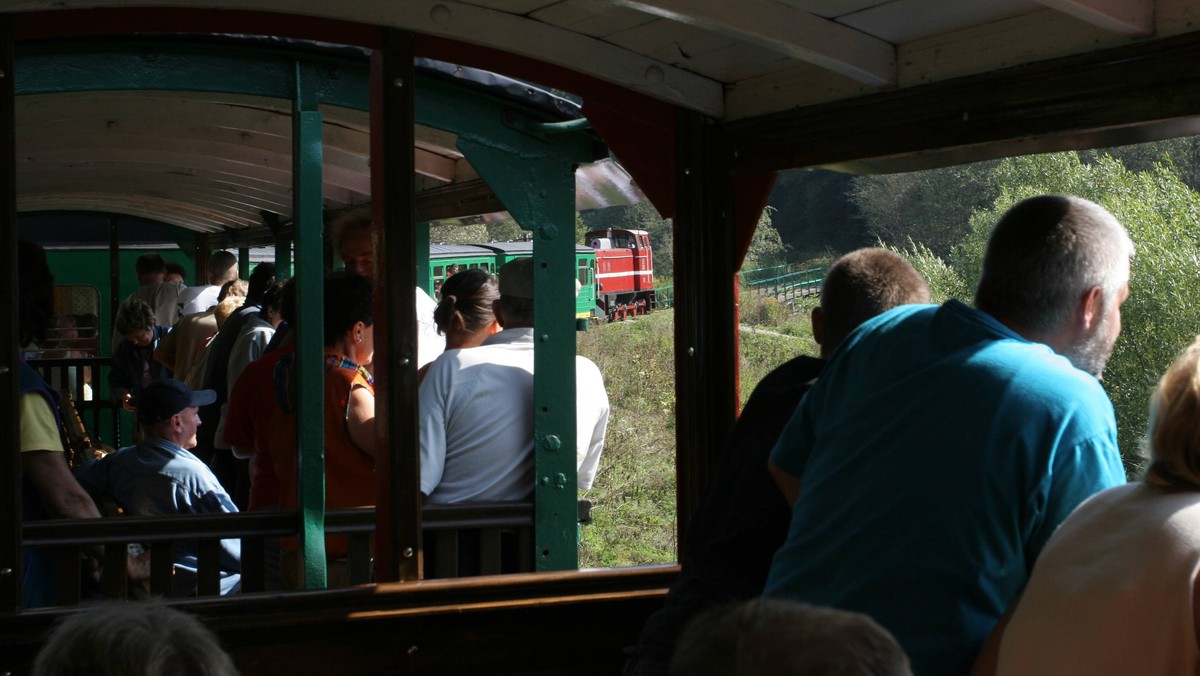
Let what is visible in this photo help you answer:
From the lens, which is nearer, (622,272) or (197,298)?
(197,298)

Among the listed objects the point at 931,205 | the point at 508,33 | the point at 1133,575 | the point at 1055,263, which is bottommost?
the point at 1133,575

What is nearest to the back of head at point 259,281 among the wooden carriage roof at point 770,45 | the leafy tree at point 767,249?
the wooden carriage roof at point 770,45

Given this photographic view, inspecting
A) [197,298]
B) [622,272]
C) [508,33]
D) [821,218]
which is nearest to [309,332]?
[508,33]

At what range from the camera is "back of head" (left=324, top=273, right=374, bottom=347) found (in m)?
4.00

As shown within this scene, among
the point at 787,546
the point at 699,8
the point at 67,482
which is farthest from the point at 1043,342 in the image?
the point at 67,482

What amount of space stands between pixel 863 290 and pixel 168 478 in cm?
269

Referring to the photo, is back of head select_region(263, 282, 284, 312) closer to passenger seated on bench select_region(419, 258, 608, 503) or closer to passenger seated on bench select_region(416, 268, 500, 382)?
passenger seated on bench select_region(416, 268, 500, 382)

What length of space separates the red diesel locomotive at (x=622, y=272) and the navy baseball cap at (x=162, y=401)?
28.2 meters

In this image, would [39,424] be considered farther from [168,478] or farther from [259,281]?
[259,281]

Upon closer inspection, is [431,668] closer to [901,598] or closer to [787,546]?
[787,546]

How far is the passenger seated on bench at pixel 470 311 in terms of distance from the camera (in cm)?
414

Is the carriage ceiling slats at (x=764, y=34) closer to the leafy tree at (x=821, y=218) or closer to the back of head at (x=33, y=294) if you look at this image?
the back of head at (x=33, y=294)

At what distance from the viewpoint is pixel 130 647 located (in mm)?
1247

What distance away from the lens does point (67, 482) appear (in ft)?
11.0
